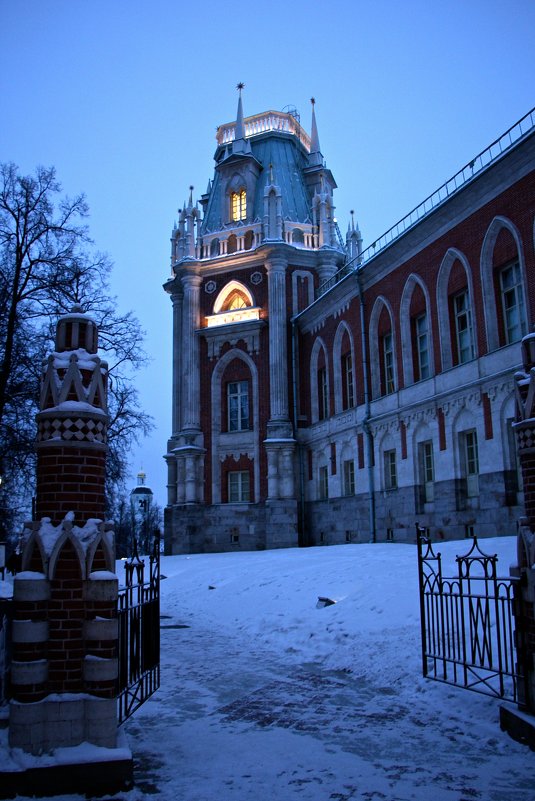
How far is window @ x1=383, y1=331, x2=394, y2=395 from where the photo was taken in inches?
1067

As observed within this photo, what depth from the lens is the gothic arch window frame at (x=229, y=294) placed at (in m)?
36.2

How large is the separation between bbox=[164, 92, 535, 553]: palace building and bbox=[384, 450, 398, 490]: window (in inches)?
2.8

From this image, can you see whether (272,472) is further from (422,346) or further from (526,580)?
(526,580)

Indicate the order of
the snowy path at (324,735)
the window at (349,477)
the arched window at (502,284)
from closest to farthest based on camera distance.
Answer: the snowy path at (324,735) < the arched window at (502,284) < the window at (349,477)

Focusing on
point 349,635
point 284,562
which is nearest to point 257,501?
point 284,562

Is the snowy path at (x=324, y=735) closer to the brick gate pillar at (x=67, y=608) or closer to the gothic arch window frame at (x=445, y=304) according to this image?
the brick gate pillar at (x=67, y=608)

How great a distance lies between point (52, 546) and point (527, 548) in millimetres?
4285

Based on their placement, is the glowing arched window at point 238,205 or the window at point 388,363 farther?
the glowing arched window at point 238,205

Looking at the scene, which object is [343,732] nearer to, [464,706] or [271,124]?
[464,706]

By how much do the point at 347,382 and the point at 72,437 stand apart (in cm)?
2473

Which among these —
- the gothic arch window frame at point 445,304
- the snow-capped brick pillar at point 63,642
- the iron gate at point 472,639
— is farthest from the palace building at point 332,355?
the snow-capped brick pillar at point 63,642

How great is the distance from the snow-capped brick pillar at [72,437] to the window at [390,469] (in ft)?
68.3

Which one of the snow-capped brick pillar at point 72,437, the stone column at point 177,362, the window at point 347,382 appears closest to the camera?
the snow-capped brick pillar at point 72,437

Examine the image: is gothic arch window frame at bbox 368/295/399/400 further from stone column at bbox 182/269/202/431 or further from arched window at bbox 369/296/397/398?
stone column at bbox 182/269/202/431
